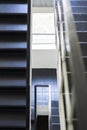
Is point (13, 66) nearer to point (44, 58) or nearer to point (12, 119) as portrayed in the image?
point (12, 119)

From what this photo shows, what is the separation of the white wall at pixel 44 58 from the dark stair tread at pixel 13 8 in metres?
3.04

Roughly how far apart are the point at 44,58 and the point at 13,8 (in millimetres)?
3261

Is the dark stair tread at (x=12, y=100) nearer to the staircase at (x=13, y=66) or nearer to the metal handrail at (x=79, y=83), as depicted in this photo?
the staircase at (x=13, y=66)

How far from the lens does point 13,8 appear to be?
319 cm

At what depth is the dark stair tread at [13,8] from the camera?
3138 millimetres

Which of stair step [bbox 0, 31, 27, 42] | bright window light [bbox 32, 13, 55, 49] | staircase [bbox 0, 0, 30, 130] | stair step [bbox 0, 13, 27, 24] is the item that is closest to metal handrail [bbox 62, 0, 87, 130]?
staircase [bbox 0, 0, 30, 130]

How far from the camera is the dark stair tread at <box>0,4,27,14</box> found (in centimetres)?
314

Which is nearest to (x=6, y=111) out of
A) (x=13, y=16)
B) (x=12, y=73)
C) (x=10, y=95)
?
(x=10, y=95)

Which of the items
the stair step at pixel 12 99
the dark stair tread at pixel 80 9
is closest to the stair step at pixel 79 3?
the dark stair tread at pixel 80 9

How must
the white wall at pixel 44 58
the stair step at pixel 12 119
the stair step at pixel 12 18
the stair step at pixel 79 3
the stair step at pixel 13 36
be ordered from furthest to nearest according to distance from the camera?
the white wall at pixel 44 58, the stair step at pixel 79 3, the stair step at pixel 12 18, the stair step at pixel 13 36, the stair step at pixel 12 119

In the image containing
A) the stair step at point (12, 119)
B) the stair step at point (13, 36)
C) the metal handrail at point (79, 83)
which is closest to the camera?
the metal handrail at point (79, 83)

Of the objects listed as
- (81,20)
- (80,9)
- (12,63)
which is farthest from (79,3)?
(12,63)

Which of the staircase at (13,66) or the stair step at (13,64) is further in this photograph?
the stair step at (13,64)

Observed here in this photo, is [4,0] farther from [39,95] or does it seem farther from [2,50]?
[39,95]
